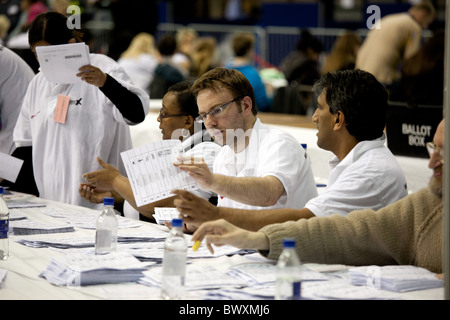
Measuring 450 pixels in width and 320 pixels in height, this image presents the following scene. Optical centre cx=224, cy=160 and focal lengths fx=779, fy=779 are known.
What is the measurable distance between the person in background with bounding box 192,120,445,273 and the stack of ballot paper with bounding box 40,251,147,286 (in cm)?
25

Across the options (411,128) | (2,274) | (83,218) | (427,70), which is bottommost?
(83,218)

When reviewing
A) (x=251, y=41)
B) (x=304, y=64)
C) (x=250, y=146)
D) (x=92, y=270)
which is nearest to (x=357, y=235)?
(x=250, y=146)

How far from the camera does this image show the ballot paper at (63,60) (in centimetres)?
376

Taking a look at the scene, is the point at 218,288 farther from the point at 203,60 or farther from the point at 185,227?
the point at 203,60

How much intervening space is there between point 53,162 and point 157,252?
1560 mm

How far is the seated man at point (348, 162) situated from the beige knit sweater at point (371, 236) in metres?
0.22

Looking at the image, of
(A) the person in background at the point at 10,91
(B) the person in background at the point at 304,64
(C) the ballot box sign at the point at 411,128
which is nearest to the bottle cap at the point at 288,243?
(C) the ballot box sign at the point at 411,128

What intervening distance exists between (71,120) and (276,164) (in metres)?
1.52

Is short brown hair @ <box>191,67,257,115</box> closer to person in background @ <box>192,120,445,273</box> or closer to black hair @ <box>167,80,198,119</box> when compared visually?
black hair @ <box>167,80,198,119</box>

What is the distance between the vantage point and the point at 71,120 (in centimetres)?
411

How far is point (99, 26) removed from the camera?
13.2 meters

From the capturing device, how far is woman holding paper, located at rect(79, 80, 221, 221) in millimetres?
3490

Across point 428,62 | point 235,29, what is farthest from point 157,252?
point 235,29

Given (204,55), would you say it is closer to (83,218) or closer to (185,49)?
(185,49)
